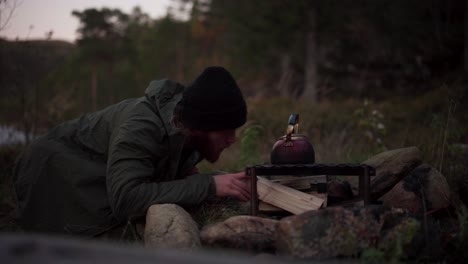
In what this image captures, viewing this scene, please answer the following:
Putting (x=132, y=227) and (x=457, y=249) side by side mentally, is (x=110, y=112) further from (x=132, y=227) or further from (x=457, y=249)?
(x=457, y=249)

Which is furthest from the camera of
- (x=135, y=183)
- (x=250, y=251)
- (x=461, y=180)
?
(x=461, y=180)

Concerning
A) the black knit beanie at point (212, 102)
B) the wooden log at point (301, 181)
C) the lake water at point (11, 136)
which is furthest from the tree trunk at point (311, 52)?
the black knit beanie at point (212, 102)

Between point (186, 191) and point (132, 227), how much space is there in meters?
0.46

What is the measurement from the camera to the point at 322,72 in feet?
66.4

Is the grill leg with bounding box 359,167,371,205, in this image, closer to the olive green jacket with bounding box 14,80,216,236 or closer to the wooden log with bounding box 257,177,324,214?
the wooden log with bounding box 257,177,324,214

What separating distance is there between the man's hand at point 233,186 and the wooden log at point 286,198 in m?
0.16

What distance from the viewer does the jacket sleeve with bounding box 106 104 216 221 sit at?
11.5 feet

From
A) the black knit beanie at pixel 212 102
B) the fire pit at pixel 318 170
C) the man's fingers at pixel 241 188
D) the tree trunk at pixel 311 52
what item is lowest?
the man's fingers at pixel 241 188

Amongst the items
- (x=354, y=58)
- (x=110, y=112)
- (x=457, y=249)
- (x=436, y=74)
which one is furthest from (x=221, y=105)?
(x=354, y=58)

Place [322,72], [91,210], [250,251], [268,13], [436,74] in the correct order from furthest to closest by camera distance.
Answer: [322,72] → [268,13] → [436,74] → [91,210] → [250,251]

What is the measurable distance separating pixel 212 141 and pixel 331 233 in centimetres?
121

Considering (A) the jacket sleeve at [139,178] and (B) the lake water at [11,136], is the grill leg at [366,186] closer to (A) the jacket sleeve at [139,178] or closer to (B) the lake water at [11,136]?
(A) the jacket sleeve at [139,178]

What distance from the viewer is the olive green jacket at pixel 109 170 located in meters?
3.54

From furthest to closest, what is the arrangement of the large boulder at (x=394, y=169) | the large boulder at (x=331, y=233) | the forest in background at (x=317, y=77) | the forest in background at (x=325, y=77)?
the forest in background at (x=325, y=77) → the forest in background at (x=317, y=77) → the large boulder at (x=394, y=169) → the large boulder at (x=331, y=233)
